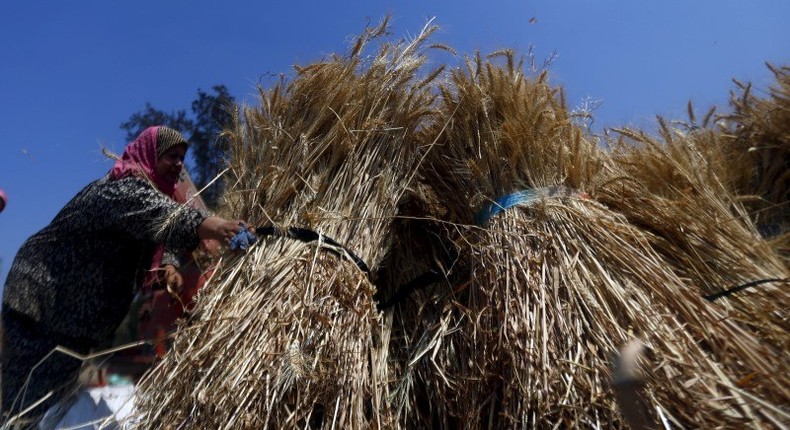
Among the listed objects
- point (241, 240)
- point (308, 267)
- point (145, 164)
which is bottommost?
point (308, 267)

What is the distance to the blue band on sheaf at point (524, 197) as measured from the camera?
1.95 meters

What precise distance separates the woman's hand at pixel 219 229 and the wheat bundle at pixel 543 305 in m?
0.56

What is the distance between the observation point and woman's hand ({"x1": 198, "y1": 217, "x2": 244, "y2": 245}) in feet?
6.17

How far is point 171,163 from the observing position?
2203 millimetres

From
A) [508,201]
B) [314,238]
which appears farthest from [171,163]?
[508,201]

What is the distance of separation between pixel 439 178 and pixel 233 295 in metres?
0.79

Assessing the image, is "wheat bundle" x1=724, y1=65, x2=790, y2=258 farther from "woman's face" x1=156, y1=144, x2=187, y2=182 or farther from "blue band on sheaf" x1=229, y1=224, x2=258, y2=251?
"woman's face" x1=156, y1=144, x2=187, y2=182

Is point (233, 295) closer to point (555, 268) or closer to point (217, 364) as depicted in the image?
point (217, 364)

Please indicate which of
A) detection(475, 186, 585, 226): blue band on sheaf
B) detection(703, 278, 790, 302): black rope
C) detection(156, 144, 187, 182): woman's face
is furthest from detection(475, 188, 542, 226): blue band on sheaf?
detection(156, 144, 187, 182): woman's face

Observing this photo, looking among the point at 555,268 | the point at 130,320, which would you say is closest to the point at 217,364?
the point at 555,268

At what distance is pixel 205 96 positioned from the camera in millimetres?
4730

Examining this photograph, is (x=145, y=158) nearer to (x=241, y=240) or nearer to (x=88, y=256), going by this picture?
(x=88, y=256)

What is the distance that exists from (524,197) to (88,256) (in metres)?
1.33

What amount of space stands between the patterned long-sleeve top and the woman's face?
17 centimetres
